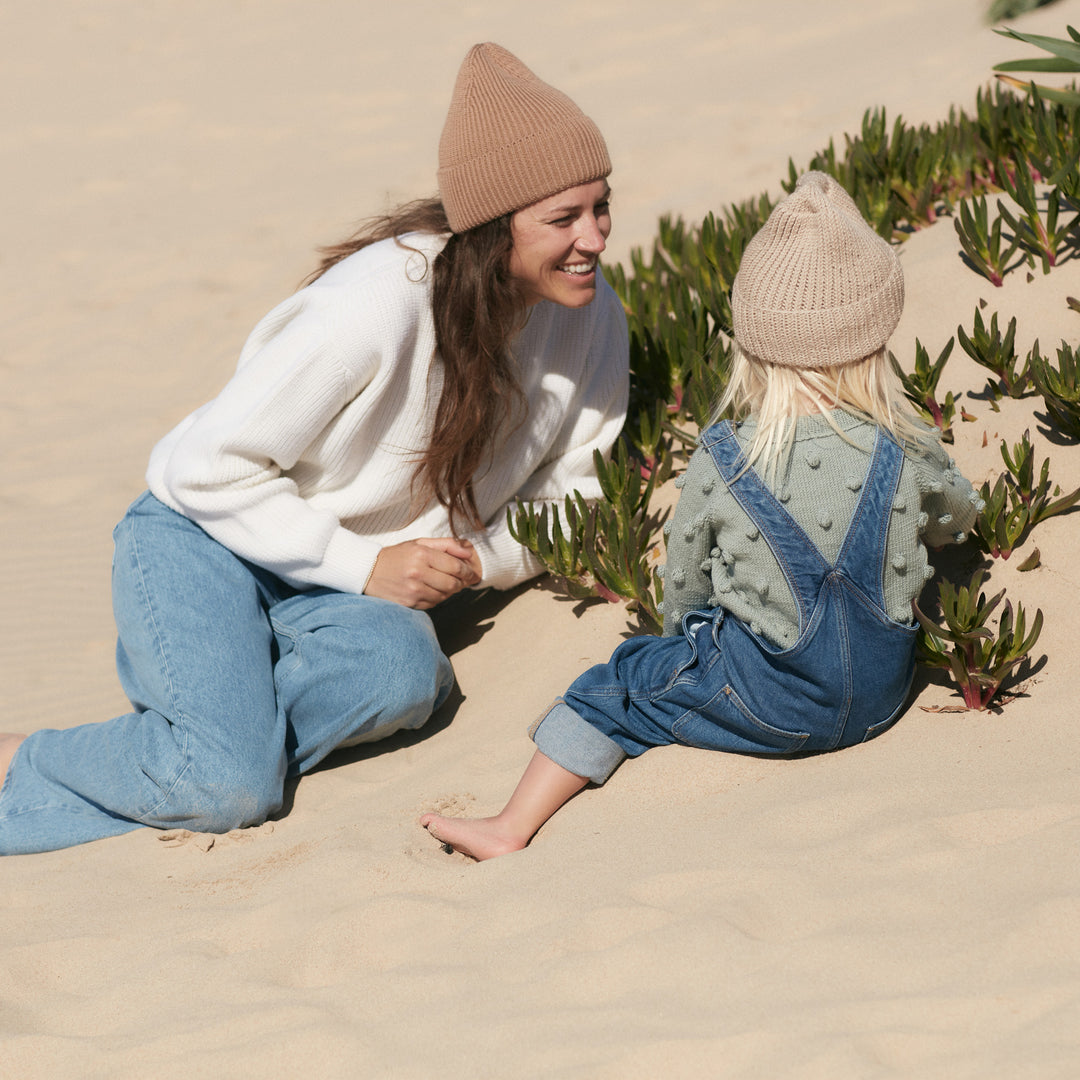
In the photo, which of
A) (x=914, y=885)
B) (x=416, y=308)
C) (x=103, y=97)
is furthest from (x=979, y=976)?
(x=103, y=97)

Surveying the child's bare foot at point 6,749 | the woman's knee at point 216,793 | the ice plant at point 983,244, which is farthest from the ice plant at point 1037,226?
the child's bare foot at point 6,749

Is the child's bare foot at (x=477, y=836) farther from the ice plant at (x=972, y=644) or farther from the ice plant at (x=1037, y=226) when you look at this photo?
the ice plant at (x=1037, y=226)

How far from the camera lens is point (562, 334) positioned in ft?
11.0

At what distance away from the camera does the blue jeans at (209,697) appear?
9.05ft

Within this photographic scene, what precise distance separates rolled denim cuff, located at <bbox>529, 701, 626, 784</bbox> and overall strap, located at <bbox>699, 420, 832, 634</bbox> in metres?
0.52

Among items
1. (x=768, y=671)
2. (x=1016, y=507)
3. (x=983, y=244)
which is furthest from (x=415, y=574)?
(x=983, y=244)

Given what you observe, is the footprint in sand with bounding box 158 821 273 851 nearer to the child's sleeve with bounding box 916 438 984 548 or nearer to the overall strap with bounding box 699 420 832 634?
the overall strap with bounding box 699 420 832 634

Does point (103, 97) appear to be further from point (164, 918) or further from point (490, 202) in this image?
point (164, 918)

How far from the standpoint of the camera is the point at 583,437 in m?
3.51

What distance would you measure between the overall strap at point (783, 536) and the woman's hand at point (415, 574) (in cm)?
95

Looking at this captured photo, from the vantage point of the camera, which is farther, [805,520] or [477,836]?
[477,836]

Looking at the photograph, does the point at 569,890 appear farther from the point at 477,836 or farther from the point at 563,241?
the point at 563,241

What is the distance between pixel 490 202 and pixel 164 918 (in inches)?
69.0

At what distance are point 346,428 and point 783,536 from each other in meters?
1.20
